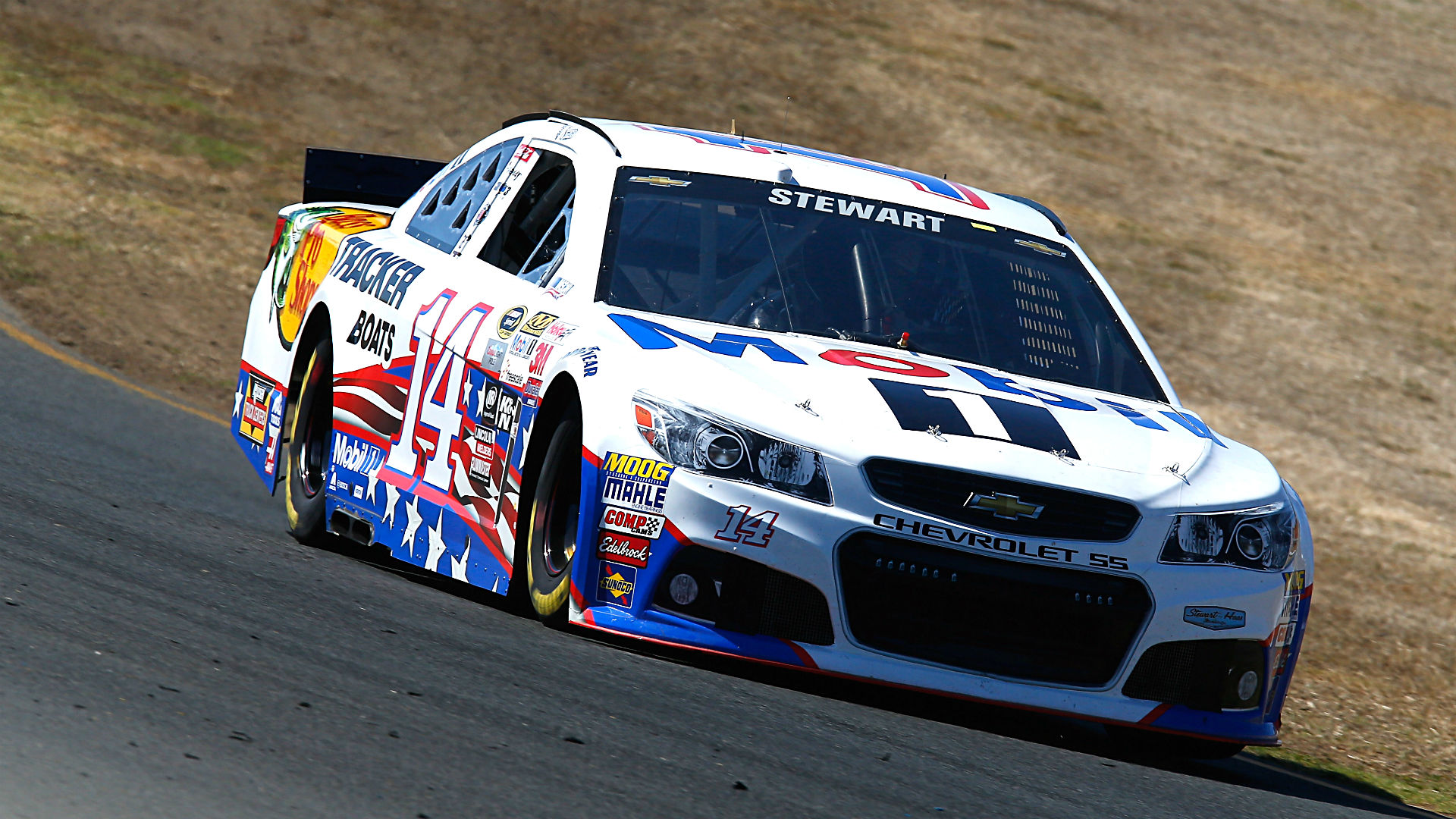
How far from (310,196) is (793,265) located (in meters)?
3.12

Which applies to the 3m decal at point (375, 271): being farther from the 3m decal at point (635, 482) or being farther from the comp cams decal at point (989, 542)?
the comp cams decal at point (989, 542)

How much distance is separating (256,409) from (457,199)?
1568mm

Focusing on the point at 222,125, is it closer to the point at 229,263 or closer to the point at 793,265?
the point at 229,263

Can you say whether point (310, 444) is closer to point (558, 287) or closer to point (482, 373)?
point (482, 373)

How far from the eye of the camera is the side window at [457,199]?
7234 millimetres

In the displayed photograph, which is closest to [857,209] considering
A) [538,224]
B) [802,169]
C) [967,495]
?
[802,169]

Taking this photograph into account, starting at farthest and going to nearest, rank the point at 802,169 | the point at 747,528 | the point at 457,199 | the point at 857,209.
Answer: the point at 457,199 < the point at 802,169 < the point at 857,209 < the point at 747,528

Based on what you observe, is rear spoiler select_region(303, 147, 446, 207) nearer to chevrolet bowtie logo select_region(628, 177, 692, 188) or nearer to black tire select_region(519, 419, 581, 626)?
chevrolet bowtie logo select_region(628, 177, 692, 188)

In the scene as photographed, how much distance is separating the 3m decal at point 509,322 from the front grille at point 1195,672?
219cm

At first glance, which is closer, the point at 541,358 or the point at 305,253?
the point at 541,358

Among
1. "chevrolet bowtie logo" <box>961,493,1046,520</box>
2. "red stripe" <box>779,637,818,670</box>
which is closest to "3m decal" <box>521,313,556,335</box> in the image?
"red stripe" <box>779,637,818,670</box>

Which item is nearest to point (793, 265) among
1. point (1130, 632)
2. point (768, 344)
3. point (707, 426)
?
point (768, 344)

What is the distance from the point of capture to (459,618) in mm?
5824

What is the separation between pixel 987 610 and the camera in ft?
17.0
